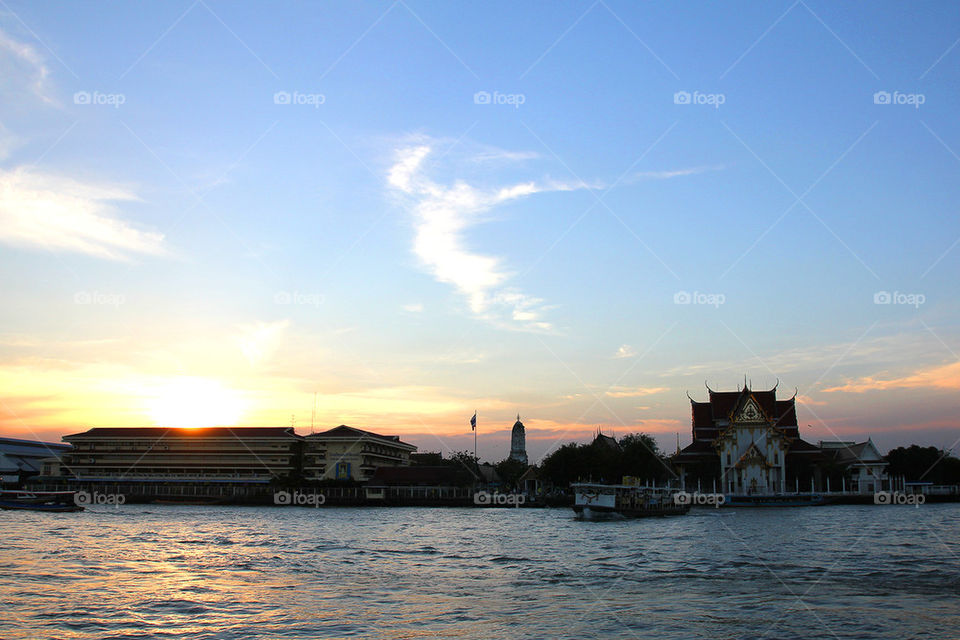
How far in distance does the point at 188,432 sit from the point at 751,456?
69.6 m

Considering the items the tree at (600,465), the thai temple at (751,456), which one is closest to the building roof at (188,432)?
the tree at (600,465)

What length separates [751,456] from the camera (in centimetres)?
9106

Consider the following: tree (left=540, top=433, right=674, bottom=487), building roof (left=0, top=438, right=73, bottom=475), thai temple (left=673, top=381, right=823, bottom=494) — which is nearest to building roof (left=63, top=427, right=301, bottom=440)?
building roof (left=0, top=438, right=73, bottom=475)

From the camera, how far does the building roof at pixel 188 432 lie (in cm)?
10400

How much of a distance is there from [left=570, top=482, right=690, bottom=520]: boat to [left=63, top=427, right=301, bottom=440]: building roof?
5010 centimetres

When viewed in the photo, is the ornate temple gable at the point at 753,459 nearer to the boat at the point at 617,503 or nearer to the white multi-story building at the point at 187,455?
the boat at the point at 617,503

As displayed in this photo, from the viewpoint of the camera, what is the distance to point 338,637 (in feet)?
A: 54.4

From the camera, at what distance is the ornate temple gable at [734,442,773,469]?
9088cm

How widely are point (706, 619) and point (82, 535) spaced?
3272 centimetres

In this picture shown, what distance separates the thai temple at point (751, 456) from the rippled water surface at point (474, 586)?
50.0 meters

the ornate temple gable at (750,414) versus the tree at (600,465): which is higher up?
the ornate temple gable at (750,414)

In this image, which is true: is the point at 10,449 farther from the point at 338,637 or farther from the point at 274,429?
the point at 338,637

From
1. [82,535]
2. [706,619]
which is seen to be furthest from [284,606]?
[82,535]

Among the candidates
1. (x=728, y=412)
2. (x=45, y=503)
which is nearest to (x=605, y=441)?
(x=728, y=412)
